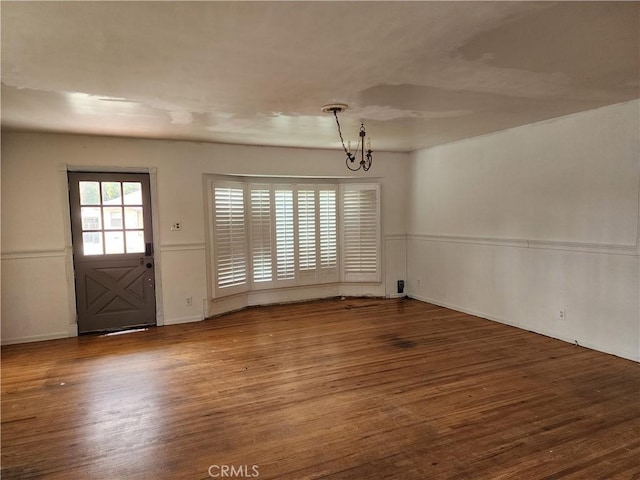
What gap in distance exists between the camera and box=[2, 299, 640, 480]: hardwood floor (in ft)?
7.54

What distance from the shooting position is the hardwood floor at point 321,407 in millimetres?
2297

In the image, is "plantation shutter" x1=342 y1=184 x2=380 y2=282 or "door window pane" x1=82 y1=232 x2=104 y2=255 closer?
"door window pane" x1=82 y1=232 x2=104 y2=255

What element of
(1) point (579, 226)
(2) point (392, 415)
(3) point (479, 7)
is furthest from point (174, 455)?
(1) point (579, 226)

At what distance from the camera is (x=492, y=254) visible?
17.2 feet

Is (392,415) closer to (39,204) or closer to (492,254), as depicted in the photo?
(492,254)

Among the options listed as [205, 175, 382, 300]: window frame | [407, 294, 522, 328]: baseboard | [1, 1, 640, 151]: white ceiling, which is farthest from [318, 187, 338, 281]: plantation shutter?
[1, 1, 640, 151]: white ceiling

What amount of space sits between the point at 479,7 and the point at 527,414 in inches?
104

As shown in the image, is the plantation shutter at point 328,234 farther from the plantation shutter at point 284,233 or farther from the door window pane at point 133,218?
the door window pane at point 133,218

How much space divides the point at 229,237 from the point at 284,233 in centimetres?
93

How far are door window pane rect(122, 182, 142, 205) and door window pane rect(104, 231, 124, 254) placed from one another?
43 cm

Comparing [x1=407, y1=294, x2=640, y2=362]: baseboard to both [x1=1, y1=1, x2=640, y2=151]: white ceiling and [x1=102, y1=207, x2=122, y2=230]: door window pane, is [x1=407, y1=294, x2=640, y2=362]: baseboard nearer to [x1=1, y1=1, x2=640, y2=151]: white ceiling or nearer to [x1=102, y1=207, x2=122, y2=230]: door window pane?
[x1=1, y1=1, x2=640, y2=151]: white ceiling

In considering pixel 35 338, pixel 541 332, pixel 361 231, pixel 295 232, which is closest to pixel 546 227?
pixel 541 332
